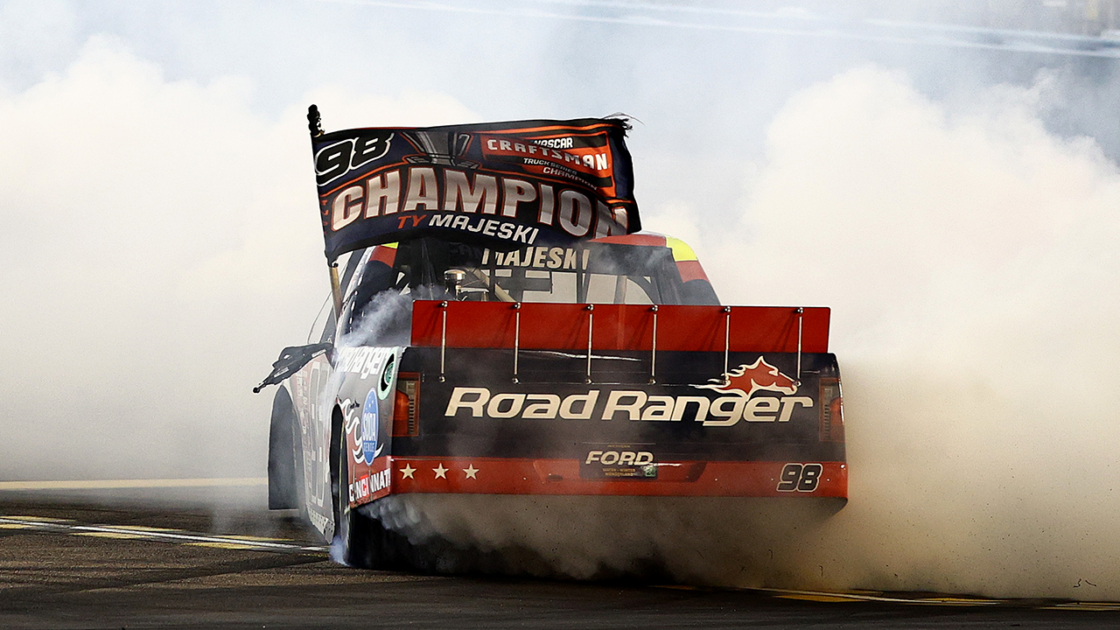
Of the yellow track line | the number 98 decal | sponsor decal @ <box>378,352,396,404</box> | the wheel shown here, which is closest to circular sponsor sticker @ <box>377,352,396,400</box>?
sponsor decal @ <box>378,352,396,404</box>

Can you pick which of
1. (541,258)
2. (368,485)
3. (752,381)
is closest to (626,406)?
(752,381)

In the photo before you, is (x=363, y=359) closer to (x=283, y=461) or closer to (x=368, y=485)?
(x=368, y=485)

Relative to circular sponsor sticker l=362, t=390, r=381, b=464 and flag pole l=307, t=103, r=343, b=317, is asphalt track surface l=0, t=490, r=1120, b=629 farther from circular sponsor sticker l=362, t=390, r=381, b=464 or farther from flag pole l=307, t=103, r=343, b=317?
flag pole l=307, t=103, r=343, b=317

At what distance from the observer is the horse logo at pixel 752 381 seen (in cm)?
577

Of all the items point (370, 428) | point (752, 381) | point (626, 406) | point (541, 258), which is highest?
point (541, 258)

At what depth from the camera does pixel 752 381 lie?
5781 mm

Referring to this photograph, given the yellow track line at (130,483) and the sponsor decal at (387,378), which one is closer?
the sponsor decal at (387,378)

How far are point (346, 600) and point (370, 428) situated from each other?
92 centimetres

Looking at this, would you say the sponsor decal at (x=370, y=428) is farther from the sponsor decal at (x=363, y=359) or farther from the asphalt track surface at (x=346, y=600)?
the asphalt track surface at (x=346, y=600)

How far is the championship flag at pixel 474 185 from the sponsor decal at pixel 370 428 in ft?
3.87

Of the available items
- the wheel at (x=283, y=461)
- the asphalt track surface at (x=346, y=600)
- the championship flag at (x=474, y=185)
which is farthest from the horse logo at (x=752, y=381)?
the wheel at (x=283, y=461)

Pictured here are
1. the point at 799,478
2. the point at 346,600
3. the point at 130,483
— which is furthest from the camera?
the point at 130,483

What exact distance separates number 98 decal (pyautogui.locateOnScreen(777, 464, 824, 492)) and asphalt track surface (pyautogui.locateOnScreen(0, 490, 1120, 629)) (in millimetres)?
374

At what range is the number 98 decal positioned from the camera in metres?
5.71
